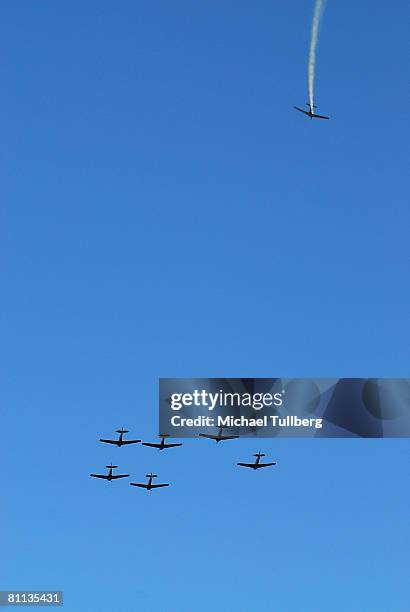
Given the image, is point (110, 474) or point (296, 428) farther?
point (110, 474)

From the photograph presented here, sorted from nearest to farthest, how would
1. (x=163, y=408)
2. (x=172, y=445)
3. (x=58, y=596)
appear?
(x=163, y=408)
(x=58, y=596)
(x=172, y=445)

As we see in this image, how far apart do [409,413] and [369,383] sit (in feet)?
15.7

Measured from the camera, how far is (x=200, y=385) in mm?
131875

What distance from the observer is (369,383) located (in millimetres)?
133375

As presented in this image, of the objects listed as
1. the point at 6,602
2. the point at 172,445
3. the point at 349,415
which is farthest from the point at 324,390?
the point at 6,602

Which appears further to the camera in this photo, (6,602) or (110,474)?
(110,474)

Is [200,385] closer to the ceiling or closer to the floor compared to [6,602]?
closer to the ceiling

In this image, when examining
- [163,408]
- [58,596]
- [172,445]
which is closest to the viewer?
[163,408]

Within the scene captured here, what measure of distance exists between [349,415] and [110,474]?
1583 inches

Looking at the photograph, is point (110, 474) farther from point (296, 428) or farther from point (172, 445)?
point (296, 428)

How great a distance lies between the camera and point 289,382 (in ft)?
435

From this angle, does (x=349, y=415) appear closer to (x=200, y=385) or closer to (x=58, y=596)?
(x=200, y=385)

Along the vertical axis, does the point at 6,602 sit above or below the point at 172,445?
below

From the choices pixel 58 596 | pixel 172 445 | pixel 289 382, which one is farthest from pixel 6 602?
pixel 289 382
